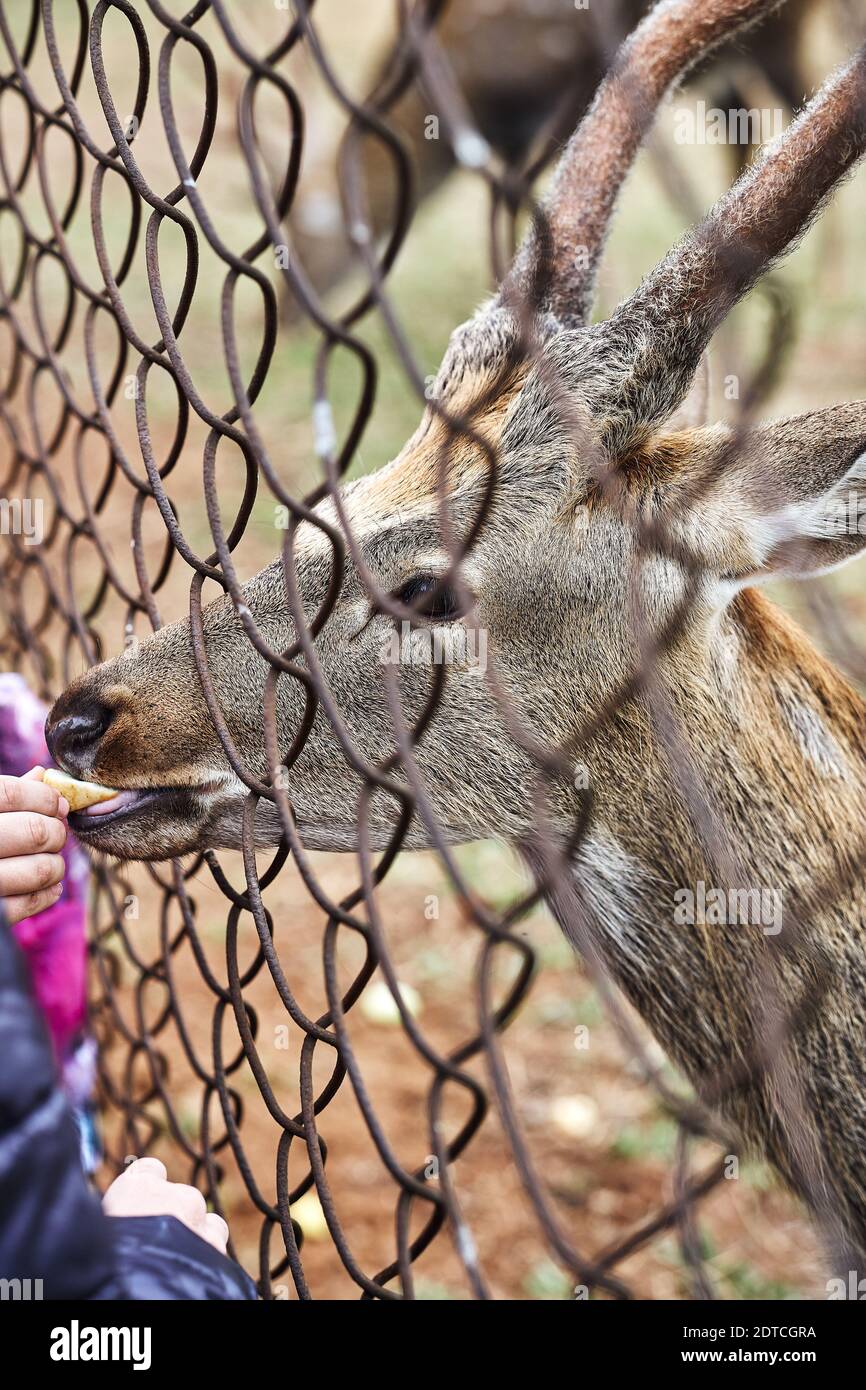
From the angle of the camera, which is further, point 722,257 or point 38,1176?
point 722,257

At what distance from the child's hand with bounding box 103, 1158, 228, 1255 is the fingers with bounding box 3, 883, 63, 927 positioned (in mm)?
424

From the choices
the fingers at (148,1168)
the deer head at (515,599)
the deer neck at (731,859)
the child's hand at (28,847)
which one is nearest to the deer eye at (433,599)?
the deer head at (515,599)

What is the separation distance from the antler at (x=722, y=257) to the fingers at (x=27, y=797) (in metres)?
1.17

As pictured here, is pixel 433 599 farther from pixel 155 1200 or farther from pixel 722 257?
pixel 155 1200

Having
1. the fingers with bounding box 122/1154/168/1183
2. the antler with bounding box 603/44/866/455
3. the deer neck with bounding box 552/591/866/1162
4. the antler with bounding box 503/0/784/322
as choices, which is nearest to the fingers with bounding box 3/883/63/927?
the fingers with bounding box 122/1154/168/1183

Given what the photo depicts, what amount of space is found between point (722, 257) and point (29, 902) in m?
1.46

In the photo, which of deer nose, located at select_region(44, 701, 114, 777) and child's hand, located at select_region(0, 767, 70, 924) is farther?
deer nose, located at select_region(44, 701, 114, 777)

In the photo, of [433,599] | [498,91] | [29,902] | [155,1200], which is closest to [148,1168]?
[155,1200]

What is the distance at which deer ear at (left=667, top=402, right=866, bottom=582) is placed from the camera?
2162 millimetres

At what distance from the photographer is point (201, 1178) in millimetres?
3414

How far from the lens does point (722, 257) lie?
6.57ft

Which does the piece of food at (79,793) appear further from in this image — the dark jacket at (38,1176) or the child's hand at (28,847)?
the dark jacket at (38,1176)

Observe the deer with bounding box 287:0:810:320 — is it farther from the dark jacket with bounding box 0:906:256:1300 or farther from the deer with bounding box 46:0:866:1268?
the dark jacket with bounding box 0:906:256:1300

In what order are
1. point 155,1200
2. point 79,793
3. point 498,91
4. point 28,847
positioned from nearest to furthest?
1. point 155,1200
2. point 28,847
3. point 79,793
4. point 498,91
